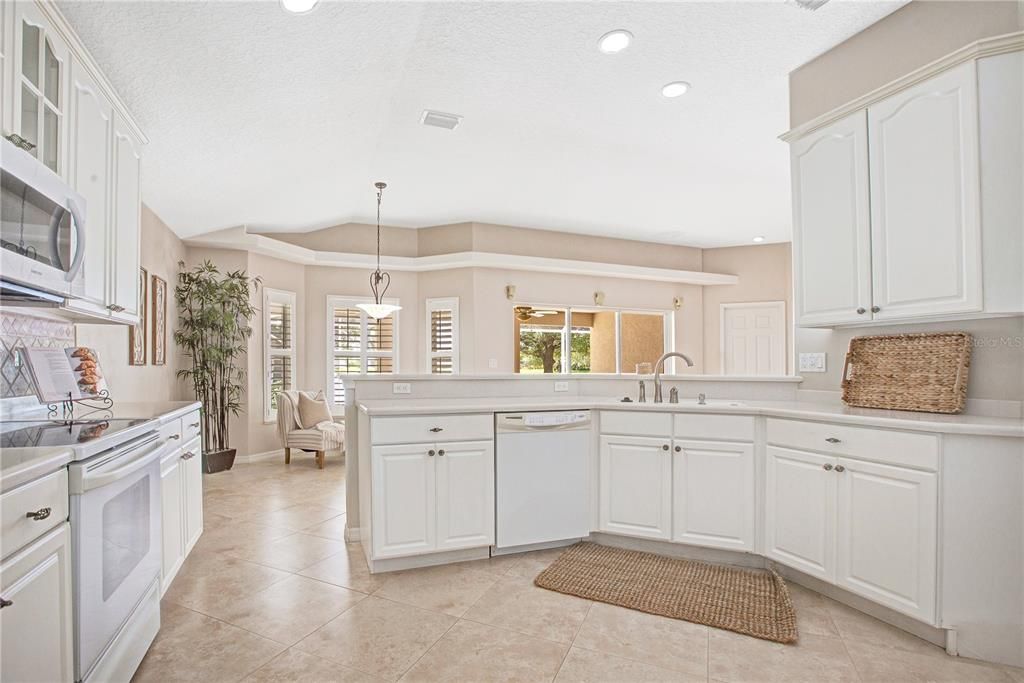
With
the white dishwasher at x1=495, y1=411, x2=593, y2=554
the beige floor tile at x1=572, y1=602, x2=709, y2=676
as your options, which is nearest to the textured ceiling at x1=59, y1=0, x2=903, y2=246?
the white dishwasher at x1=495, y1=411, x2=593, y2=554

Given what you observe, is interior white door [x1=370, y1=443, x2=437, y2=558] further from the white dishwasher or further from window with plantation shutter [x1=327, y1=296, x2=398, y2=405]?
window with plantation shutter [x1=327, y1=296, x2=398, y2=405]

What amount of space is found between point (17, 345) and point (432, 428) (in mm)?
1851

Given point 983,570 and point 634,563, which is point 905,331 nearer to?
point 983,570

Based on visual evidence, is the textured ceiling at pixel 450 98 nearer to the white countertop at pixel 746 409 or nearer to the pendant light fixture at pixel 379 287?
the pendant light fixture at pixel 379 287

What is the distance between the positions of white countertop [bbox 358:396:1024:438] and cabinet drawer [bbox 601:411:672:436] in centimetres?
4

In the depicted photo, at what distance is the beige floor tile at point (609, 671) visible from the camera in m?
1.91

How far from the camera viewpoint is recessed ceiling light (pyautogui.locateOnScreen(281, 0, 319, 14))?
2277mm

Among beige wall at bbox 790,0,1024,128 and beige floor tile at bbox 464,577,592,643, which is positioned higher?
beige wall at bbox 790,0,1024,128

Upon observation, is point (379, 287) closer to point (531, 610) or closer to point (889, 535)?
point (531, 610)

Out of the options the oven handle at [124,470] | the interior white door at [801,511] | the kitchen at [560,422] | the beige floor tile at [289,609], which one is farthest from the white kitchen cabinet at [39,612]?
the interior white door at [801,511]

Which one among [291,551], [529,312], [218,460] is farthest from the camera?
[529,312]

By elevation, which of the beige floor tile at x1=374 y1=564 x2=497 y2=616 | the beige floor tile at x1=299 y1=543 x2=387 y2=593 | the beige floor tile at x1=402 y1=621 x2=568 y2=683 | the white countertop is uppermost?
the white countertop

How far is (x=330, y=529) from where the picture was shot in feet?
11.9

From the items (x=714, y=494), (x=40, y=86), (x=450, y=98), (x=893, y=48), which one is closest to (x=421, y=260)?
(x=450, y=98)
